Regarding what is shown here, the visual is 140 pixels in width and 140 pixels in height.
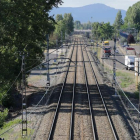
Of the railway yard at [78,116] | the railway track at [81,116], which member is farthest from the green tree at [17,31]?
the railway track at [81,116]

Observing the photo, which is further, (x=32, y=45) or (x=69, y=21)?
(x=69, y=21)

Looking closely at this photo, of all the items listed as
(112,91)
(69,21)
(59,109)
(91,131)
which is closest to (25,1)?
Answer: (59,109)

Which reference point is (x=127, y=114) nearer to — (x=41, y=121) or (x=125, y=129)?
(x=125, y=129)

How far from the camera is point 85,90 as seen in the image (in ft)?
97.7

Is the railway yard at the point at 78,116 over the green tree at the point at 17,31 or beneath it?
beneath

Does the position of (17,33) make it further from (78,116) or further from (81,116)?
(81,116)

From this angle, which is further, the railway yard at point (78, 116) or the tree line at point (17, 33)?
the tree line at point (17, 33)

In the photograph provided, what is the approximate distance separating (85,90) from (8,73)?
36.4ft

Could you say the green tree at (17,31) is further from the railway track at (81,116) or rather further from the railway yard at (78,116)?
the railway track at (81,116)

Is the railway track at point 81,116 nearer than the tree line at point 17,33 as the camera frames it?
Yes

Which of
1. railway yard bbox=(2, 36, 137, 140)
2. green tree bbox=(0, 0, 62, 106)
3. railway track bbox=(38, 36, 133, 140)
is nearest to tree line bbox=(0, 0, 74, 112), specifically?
green tree bbox=(0, 0, 62, 106)

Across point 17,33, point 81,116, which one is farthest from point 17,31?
point 81,116

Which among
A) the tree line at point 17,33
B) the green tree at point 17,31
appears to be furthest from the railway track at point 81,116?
the green tree at point 17,31

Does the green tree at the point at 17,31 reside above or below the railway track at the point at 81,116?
above
